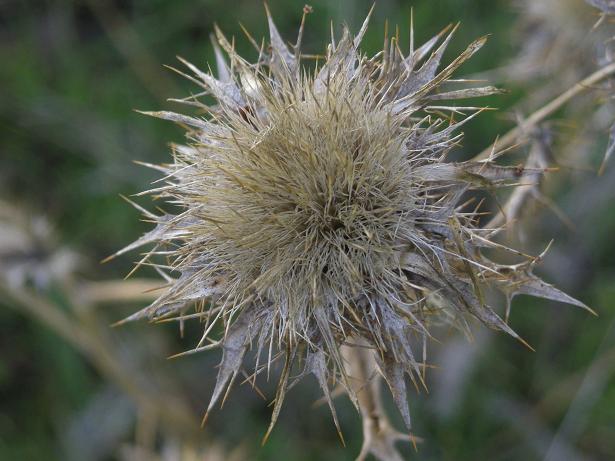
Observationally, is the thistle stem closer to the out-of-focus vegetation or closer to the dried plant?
the out-of-focus vegetation

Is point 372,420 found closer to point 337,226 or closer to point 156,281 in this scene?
point 337,226

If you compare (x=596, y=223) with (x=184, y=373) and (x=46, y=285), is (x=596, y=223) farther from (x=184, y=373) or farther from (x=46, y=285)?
(x=46, y=285)

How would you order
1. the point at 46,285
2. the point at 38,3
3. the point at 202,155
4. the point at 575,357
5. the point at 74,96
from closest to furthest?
the point at 202,155 < the point at 46,285 < the point at 575,357 < the point at 74,96 < the point at 38,3

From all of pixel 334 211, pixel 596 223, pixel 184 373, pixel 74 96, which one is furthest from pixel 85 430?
pixel 596 223

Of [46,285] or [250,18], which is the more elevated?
[250,18]

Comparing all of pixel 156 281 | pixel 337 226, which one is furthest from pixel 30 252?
pixel 337 226

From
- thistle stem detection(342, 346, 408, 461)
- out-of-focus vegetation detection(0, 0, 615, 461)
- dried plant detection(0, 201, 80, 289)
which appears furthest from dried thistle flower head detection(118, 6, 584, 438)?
dried plant detection(0, 201, 80, 289)

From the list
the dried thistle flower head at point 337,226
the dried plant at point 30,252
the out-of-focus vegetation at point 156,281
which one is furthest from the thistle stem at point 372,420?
the dried plant at point 30,252
